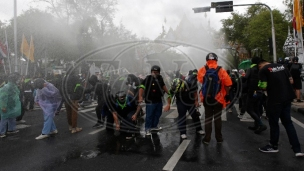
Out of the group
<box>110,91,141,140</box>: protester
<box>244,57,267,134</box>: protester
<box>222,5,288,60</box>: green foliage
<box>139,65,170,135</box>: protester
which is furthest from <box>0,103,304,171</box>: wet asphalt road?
<box>222,5,288,60</box>: green foliage

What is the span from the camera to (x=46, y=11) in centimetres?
2466

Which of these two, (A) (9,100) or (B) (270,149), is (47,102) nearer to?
(A) (9,100)

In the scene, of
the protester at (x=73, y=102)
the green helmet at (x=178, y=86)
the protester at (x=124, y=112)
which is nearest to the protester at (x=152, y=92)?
the green helmet at (x=178, y=86)

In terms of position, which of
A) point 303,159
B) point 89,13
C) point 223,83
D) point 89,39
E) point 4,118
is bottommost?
point 303,159

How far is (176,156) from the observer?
419 cm

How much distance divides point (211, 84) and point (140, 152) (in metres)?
1.77

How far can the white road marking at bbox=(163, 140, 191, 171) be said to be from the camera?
3.74 m

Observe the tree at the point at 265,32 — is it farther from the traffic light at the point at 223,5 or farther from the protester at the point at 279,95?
the protester at the point at 279,95

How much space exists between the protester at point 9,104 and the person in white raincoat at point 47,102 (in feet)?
2.20

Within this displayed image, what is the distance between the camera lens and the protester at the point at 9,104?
590 centimetres

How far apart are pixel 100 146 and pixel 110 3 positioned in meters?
19.8

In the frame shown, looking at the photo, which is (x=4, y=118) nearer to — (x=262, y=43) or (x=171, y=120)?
(x=171, y=120)

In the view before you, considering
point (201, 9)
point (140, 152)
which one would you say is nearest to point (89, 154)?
point (140, 152)

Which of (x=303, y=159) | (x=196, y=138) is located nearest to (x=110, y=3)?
(x=196, y=138)
